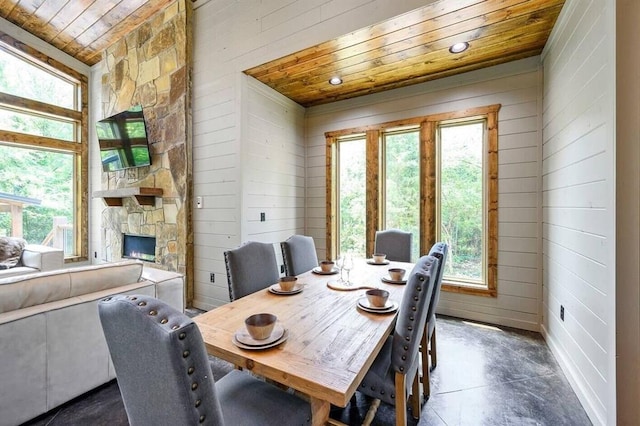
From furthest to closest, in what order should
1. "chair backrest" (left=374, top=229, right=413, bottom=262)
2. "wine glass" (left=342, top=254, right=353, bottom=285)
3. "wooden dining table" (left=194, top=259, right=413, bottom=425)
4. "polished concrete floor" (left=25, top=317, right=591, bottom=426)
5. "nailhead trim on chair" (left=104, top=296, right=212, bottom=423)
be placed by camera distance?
"chair backrest" (left=374, top=229, right=413, bottom=262) < "wine glass" (left=342, top=254, right=353, bottom=285) < "polished concrete floor" (left=25, top=317, right=591, bottom=426) < "wooden dining table" (left=194, top=259, right=413, bottom=425) < "nailhead trim on chair" (left=104, top=296, right=212, bottom=423)

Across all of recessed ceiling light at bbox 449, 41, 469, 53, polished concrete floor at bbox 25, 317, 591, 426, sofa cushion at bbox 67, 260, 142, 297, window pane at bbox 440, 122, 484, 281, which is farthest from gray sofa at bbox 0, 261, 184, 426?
recessed ceiling light at bbox 449, 41, 469, 53

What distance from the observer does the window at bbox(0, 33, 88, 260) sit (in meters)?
4.26

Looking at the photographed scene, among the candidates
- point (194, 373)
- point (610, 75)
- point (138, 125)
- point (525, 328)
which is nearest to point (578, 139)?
point (610, 75)

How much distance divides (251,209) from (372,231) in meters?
1.59

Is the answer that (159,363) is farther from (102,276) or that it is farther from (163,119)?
(163,119)

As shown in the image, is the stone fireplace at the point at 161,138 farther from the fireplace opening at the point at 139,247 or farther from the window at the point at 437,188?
the window at the point at 437,188

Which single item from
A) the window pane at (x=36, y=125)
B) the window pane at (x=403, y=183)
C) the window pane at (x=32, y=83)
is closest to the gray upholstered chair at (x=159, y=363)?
the window pane at (x=403, y=183)

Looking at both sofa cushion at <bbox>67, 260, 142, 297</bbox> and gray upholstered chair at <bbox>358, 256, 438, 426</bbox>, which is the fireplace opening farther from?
gray upholstered chair at <bbox>358, 256, 438, 426</bbox>

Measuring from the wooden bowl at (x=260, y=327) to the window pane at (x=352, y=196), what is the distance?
112 inches

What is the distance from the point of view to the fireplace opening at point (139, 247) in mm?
3939

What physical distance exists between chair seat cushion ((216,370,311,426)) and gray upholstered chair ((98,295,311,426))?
358 millimetres

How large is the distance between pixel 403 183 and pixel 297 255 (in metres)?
1.85

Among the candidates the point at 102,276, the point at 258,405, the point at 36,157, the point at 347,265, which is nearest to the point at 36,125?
the point at 36,157

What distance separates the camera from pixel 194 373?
666mm
